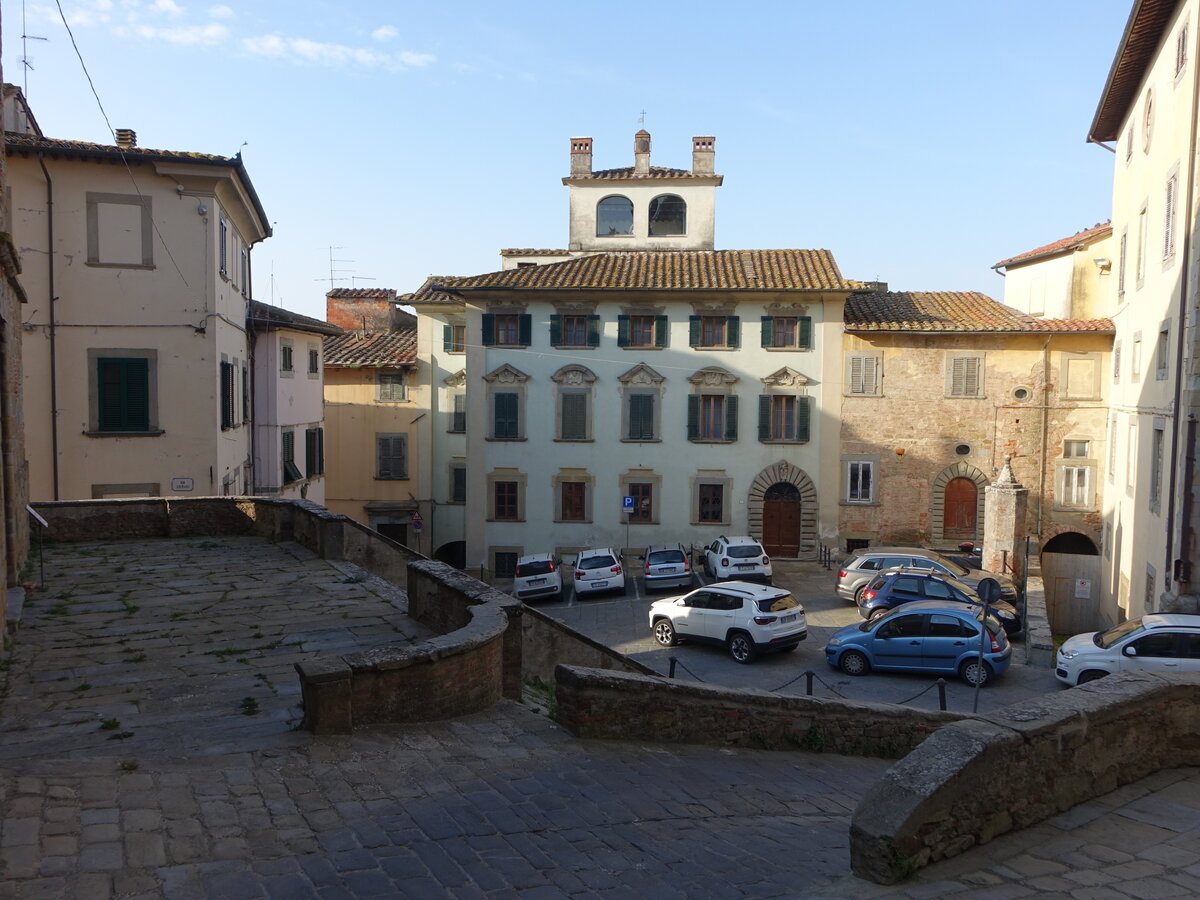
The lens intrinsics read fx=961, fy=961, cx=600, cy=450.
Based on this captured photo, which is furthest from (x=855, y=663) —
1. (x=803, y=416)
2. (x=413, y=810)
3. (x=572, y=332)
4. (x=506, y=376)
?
(x=506, y=376)

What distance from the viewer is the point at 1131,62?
74.3 ft

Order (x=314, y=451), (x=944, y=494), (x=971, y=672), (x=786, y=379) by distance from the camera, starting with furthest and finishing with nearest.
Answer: (x=314, y=451) < (x=786, y=379) < (x=944, y=494) < (x=971, y=672)

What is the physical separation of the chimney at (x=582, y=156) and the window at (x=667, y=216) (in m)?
3.10

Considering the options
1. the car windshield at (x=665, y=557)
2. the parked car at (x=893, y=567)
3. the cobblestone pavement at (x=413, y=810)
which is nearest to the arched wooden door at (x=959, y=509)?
the parked car at (x=893, y=567)

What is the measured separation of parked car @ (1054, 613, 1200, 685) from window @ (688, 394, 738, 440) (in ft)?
53.0

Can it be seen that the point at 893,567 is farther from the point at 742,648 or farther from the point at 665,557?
the point at 742,648

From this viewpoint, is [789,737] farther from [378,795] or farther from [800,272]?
[800,272]

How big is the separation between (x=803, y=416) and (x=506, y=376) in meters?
10.0

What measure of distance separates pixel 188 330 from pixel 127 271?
1.81 metres

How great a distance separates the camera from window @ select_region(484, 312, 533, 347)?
1273 inches

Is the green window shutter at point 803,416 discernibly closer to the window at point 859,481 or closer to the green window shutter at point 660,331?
the window at point 859,481

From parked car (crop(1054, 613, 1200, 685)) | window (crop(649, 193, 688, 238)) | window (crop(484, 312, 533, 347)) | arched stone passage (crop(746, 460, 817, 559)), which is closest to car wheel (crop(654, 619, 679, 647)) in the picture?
parked car (crop(1054, 613, 1200, 685))

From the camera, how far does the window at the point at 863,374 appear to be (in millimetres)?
31422

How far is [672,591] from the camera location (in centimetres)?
2750
